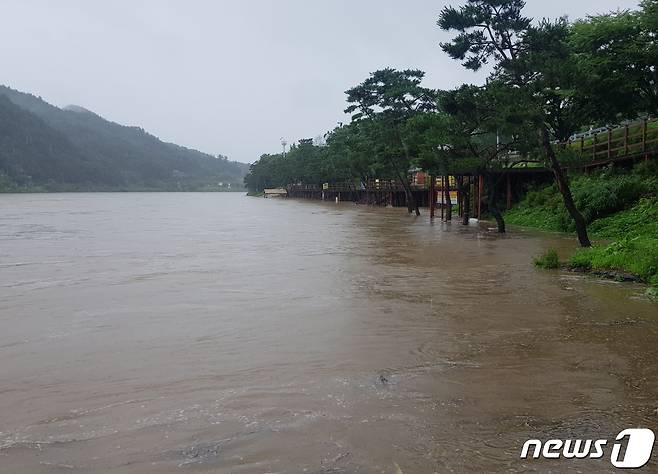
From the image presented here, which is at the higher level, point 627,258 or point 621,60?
point 621,60

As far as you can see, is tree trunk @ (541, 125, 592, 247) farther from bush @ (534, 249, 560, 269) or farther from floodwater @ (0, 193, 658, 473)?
floodwater @ (0, 193, 658, 473)

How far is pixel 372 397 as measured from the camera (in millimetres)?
5641

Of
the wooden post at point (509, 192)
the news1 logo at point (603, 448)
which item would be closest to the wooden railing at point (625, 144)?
the wooden post at point (509, 192)

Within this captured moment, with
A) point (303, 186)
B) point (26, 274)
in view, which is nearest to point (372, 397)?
point (26, 274)

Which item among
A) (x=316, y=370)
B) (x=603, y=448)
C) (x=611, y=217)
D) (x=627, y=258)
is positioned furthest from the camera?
(x=611, y=217)

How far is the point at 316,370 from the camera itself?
21.5 feet

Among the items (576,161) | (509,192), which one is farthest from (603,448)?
(509,192)

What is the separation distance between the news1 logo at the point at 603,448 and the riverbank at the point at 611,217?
6.78m

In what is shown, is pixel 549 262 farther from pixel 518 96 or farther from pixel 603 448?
pixel 603 448

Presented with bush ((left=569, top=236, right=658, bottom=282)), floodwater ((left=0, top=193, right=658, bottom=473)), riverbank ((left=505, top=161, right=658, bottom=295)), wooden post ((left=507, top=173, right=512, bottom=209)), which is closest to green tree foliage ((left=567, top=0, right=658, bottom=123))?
riverbank ((left=505, top=161, right=658, bottom=295))

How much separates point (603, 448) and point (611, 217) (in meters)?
19.9

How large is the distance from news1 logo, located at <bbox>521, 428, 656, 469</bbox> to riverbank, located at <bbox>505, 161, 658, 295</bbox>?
6.78 meters

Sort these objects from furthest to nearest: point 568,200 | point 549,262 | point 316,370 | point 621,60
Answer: point 621,60 < point 568,200 < point 549,262 < point 316,370

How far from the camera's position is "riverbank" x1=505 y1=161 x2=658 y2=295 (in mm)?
12836
